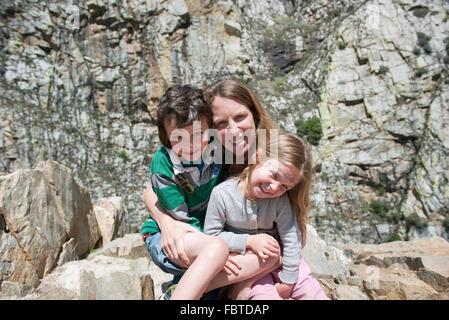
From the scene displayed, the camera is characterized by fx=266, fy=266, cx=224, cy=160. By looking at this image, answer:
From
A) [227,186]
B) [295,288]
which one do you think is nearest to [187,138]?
[227,186]

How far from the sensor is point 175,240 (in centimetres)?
222

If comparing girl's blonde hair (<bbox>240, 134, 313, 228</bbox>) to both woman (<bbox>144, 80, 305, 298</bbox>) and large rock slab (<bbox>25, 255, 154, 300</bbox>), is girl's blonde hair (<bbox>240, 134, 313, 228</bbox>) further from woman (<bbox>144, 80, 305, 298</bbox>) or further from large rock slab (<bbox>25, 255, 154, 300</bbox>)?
large rock slab (<bbox>25, 255, 154, 300</bbox>)

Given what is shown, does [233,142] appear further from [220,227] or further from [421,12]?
[421,12]

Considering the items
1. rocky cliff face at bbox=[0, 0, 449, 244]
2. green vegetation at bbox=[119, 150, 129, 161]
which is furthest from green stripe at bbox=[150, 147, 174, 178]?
green vegetation at bbox=[119, 150, 129, 161]

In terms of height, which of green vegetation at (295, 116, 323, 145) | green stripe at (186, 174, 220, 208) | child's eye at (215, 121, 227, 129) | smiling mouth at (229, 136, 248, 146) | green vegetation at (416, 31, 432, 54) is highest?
green vegetation at (416, 31, 432, 54)

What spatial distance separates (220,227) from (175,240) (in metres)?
0.40

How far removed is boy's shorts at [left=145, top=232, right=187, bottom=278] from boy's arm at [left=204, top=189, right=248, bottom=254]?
44cm

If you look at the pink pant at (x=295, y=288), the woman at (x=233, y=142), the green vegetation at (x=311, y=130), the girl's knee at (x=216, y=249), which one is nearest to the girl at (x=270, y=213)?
the pink pant at (x=295, y=288)

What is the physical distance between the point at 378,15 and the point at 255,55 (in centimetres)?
1252

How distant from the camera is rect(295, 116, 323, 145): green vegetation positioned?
26516 mm

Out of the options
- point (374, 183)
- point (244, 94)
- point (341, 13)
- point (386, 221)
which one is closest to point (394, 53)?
point (341, 13)

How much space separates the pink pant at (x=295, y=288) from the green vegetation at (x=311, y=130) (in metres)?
25.3

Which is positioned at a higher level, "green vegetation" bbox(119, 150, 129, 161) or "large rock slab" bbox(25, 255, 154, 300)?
"green vegetation" bbox(119, 150, 129, 161)
